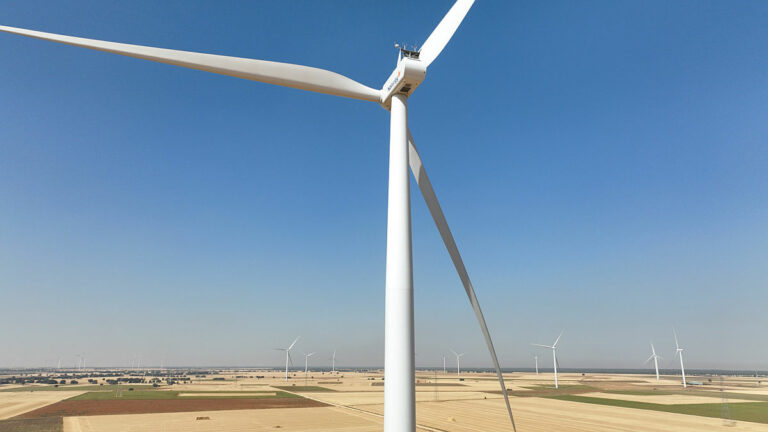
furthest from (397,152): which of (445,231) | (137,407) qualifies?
(137,407)

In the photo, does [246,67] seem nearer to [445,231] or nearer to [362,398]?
[445,231]

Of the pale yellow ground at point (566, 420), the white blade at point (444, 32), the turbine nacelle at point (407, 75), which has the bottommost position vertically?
the pale yellow ground at point (566, 420)

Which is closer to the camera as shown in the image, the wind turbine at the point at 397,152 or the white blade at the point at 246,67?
the wind turbine at the point at 397,152

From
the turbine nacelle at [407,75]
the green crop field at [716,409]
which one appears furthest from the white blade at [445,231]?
the green crop field at [716,409]

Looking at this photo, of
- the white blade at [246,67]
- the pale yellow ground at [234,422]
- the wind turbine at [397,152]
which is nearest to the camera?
the wind turbine at [397,152]

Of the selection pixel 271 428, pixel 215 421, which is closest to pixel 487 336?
pixel 271 428

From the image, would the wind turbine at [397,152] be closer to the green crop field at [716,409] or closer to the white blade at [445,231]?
the white blade at [445,231]

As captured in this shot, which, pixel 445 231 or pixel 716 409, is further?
pixel 716 409

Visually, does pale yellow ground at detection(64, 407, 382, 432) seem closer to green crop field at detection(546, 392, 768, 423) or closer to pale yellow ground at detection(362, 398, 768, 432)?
pale yellow ground at detection(362, 398, 768, 432)
